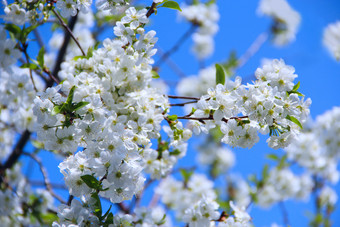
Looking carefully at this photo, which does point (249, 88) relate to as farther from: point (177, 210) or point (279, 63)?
point (177, 210)

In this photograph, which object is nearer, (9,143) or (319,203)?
(9,143)

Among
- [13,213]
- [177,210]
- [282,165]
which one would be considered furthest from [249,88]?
[282,165]

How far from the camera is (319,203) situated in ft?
19.0

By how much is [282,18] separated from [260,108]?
5454 millimetres

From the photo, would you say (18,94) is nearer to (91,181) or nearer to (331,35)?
(91,181)

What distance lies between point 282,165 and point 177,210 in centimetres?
215

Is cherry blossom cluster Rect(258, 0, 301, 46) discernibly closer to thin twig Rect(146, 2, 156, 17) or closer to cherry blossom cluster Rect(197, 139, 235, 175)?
cherry blossom cluster Rect(197, 139, 235, 175)

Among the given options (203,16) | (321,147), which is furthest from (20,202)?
(321,147)

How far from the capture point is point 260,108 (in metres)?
1.81

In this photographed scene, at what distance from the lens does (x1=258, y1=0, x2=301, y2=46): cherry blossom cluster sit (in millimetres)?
6457

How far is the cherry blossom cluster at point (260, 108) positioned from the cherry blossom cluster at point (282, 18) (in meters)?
4.99

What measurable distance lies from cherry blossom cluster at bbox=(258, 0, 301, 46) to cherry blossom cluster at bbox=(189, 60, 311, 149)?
196 inches

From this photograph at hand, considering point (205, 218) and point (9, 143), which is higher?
point (9, 143)

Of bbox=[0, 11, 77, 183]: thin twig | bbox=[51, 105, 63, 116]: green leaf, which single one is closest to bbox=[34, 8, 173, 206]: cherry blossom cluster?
bbox=[51, 105, 63, 116]: green leaf
